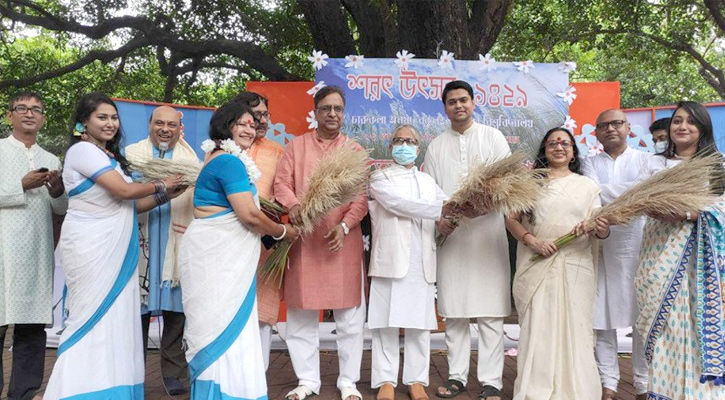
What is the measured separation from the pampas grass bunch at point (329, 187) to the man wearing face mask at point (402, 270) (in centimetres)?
21

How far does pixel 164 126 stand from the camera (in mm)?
4082

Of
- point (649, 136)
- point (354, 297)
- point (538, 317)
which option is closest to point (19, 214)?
point (354, 297)

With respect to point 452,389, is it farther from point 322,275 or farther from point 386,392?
point 322,275

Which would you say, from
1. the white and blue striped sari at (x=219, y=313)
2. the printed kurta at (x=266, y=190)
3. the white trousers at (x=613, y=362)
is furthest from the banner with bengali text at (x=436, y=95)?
the white and blue striped sari at (x=219, y=313)

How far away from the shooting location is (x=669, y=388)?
3348 millimetres

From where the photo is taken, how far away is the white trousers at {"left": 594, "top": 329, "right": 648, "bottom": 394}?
3.93 metres

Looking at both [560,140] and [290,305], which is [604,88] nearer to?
[560,140]

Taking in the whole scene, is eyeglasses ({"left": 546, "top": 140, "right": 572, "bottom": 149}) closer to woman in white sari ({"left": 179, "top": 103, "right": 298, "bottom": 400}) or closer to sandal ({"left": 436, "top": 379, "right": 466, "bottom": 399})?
sandal ({"left": 436, "top": 379, "right": 466, "bottom": 399})

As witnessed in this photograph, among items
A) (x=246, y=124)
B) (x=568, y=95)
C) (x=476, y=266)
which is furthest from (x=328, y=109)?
(x=568, y=95)

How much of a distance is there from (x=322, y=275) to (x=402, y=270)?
1.67ft

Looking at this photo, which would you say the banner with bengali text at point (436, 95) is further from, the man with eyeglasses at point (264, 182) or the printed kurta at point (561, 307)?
the printed kurta at point (561, 307)

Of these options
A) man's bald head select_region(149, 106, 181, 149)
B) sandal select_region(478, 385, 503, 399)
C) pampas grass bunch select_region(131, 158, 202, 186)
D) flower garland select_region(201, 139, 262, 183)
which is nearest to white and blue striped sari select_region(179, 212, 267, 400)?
flower garland select_region(201, 139, 262, 183)

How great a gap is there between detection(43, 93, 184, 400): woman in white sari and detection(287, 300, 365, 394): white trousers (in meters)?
0.96

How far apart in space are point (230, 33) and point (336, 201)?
6.03 meters
